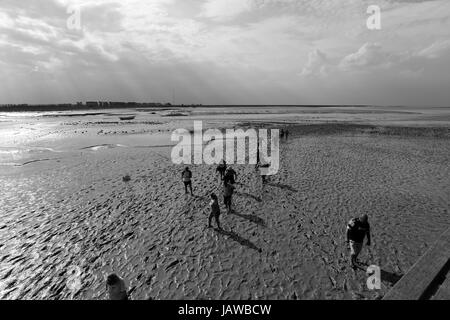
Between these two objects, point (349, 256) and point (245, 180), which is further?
point (245, 180)

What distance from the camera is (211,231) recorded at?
1070 centimetres

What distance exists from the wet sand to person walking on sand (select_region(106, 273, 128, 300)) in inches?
53.1

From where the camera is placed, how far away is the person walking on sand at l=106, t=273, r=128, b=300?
5.99 meters

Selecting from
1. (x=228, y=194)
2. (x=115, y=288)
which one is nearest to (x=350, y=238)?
(x=228, y=194)

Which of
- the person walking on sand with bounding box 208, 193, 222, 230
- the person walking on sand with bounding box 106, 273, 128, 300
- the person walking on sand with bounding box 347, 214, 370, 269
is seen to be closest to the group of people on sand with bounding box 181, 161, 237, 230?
the person walking on sand with bounding box 208, 193, 222, 230

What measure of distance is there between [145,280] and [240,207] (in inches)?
235

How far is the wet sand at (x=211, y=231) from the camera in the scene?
779cm

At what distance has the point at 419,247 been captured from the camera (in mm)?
9188

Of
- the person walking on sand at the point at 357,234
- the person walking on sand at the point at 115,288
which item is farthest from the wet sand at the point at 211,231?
the person walking on sand at the point at 115,288

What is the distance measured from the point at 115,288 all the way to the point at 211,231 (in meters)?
5.04

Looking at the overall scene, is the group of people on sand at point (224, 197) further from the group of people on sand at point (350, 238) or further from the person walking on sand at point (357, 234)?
the person walking on sand at point (357, 234)
